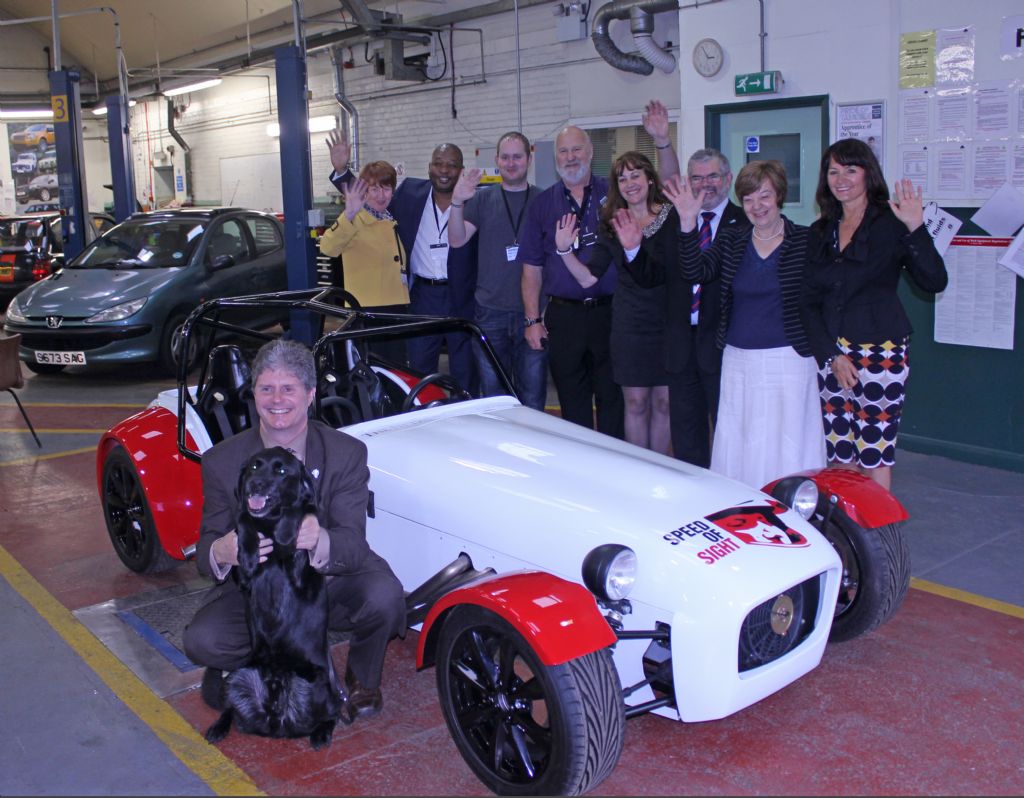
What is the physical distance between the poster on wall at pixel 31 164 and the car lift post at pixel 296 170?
19.2 m

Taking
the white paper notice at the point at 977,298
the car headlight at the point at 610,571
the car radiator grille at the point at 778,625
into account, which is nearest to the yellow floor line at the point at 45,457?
the car headlight at the point at 610,571

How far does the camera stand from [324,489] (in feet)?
11.7

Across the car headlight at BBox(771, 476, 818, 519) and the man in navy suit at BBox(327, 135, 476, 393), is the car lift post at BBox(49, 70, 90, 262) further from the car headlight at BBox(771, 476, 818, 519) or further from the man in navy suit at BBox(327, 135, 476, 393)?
the car headlight at BBox(771, 476, 818, 519)

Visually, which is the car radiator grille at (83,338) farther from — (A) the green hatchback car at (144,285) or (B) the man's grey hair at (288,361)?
(B) the man's grey hair at (288,361)

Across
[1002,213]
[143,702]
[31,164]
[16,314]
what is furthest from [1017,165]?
[31,164]

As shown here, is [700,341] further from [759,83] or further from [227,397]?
[759,83]

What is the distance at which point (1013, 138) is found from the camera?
20.4ft

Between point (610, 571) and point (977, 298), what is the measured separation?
14.7ft

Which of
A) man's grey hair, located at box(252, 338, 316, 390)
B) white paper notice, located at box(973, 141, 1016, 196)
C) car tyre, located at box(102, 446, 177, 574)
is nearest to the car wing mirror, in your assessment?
car tyre, located at box(102, 446, 177, 574)

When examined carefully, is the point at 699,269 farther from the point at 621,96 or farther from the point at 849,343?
the point at 621,96

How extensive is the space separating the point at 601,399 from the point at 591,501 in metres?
2.50

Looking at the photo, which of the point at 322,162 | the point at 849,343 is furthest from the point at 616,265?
the point at 322,162

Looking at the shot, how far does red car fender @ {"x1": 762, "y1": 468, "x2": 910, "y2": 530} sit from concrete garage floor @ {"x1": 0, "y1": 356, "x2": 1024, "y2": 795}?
0.56m

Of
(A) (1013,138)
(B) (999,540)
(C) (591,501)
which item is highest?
(A) (1013,138)
